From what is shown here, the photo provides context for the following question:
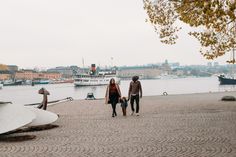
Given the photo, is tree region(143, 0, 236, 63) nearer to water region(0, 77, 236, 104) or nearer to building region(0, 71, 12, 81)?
water region(0, 77, 236, 104)

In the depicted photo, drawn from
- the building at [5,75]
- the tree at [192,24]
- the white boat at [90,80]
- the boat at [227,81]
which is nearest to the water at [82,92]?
the boat at [227,81]

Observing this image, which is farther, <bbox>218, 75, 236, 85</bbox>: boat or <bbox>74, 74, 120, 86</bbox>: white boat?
<bbox>74, 74, 120, 86</bbox>: white boat

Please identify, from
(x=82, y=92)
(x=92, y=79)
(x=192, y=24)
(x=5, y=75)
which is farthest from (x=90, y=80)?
(x=192, y=24)

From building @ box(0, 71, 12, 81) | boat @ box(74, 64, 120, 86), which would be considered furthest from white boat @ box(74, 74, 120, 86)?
building @ box(0, 71, 12, 81)

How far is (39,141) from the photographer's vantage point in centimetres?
1089

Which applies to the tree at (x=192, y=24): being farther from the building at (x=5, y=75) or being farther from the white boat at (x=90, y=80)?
the building at (x=5, y=75)

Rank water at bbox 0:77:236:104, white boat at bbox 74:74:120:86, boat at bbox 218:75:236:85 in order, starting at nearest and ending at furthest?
water at bbox 0:77:236:104 < boat at bbox 218:75:236:85 < white boat at bbox 74:74:120:86

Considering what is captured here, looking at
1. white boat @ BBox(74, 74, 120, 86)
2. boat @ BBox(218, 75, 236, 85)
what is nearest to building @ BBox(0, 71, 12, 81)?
white boat @ BBox(74, 74, 120, 86)

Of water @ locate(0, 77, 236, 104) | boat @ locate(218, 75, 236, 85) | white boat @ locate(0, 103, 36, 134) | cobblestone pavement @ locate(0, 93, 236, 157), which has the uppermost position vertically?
white boat @ locate(0, 103, 36, 134)

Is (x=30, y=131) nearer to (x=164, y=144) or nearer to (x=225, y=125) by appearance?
(x=164, y=144)

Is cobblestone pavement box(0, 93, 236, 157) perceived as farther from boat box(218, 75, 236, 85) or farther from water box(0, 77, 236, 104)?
boat box(218, 75, 236, 85)

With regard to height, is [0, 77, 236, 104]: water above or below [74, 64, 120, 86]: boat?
below

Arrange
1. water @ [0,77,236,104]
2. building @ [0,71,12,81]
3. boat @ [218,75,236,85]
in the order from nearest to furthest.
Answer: water @ [0,77,236,104] → boat @ [218,75,236,85] → building @ [0,71,12,81]

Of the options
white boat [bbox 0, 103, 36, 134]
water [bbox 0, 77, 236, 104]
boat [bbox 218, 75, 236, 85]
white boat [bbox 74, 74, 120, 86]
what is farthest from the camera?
white boat [bbox 74, 74, 120, 86]
